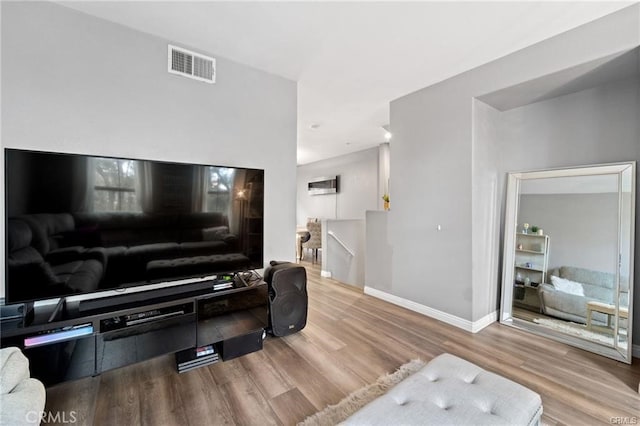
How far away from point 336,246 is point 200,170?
122 inches

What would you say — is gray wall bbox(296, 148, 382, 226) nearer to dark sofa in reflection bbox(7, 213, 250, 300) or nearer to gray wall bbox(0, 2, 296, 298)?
gray wall bbox(0, 2, 296, 298)

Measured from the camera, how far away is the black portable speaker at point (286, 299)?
2.36 meters

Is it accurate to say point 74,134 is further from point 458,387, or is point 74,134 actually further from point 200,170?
point 458,387

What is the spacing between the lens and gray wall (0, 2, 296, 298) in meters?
1.74

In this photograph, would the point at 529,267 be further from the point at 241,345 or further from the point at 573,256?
the point at 241,345

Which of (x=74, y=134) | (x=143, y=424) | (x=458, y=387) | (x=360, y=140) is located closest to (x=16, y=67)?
(x=74, y=134)

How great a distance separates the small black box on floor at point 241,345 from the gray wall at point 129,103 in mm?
763

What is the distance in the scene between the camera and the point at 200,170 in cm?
209

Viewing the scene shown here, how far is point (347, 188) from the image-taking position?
6.33 meters

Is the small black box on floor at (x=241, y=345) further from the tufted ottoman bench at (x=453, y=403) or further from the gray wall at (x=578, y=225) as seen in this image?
the gray wall at (x=578, y=225)

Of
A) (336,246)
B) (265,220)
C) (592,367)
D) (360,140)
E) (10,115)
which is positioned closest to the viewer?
(10,115)

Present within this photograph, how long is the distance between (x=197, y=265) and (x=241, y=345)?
76 centimetres

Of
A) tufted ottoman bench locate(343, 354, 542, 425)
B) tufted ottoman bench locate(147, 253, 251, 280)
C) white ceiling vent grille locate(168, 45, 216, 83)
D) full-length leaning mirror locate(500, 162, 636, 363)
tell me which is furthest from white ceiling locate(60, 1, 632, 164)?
tufted ottoman bench locate(343, 354, 542, 425)

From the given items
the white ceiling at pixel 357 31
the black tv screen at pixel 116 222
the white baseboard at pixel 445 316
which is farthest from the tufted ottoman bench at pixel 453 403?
the white ceiling at pixel 357 31
